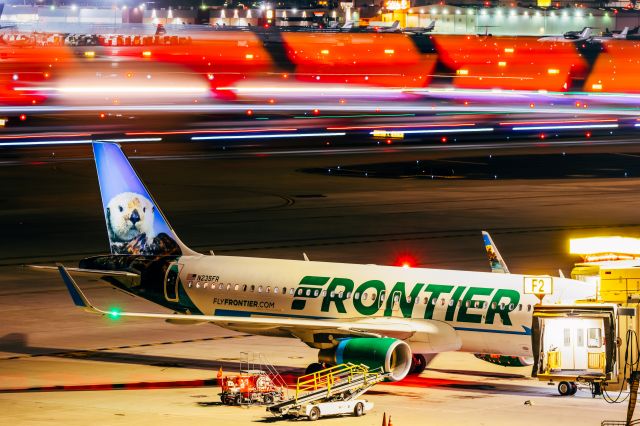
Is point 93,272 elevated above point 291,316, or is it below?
above

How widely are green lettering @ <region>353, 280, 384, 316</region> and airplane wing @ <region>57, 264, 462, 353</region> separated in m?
0.68

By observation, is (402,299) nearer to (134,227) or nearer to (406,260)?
(134,227)

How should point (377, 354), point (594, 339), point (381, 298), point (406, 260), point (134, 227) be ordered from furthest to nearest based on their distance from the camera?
point (406, 260) → point (134, 227) → point (381, 298) → point (377, 354) → point (594, 339)

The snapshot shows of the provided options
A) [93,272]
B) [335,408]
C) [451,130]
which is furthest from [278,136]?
[335,408]

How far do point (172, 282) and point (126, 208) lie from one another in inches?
152

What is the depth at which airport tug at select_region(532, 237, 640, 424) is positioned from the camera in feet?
86.2

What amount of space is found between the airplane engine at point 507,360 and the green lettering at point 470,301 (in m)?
1.89

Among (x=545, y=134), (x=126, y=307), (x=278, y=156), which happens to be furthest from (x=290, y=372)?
(x=545, y=134)

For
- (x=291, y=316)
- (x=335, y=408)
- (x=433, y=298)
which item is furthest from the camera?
(x=291, y=316)

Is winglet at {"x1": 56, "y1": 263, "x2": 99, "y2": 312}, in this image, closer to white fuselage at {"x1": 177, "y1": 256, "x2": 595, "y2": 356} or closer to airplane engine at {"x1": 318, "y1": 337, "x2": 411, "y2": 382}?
white fuselage at {"x1": 177, "y1": 256, "x2": 595, "y2": 356}

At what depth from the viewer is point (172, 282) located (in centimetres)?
4441

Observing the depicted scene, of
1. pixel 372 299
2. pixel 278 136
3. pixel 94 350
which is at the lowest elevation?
pixel 94 350

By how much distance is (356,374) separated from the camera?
36406 millimetres

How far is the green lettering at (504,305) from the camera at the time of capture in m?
37.5
